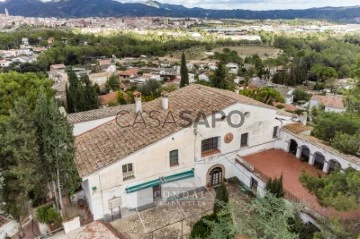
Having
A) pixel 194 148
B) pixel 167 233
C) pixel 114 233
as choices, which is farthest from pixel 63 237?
pixel 194 148

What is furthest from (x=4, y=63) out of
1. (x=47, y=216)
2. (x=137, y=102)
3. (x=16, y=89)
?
(x=47, y=216)

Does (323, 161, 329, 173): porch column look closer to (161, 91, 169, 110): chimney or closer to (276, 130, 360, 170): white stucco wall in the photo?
(276, 130, 360, 170): white stucco wall

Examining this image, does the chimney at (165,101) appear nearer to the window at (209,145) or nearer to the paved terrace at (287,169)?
the window at (209,145)

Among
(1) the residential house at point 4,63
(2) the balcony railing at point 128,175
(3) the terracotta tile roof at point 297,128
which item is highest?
(3) the terracotta tile roof at point 297,128

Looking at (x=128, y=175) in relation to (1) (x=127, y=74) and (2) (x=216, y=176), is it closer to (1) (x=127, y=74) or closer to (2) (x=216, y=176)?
(2) (x=216, y=176)

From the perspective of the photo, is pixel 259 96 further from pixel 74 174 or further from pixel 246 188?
pixel 74 174

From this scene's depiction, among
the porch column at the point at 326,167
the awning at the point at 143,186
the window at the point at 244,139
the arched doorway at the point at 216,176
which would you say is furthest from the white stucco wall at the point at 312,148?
the awning at the point at 143,186

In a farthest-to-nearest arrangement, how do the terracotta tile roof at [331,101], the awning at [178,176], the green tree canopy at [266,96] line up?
the terracotta tile roof at [331,101]
the green tree canopy at [266,96]
the awning at [178,176]
